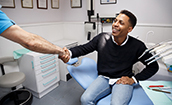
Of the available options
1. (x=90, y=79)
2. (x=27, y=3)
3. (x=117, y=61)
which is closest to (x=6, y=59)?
(x=27, y=3)

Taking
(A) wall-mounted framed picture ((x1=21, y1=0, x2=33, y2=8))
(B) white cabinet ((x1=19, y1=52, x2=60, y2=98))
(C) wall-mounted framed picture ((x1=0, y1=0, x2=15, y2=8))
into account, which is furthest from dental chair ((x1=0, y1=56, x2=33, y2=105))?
(A) wall-mounted framed picture ((x1=21, y1=0, x2=33, y2=8))

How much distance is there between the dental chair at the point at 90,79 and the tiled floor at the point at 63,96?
67 cm

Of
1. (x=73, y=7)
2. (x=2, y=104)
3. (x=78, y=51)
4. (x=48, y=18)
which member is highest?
(x=73, y=7)

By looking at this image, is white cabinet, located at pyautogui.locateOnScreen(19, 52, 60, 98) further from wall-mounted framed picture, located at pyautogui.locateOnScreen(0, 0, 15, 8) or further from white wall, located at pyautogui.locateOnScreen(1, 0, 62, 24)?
wall-mounted framed picture, located at pyautogui.locateOnScreen(0, 0, 15, 8)

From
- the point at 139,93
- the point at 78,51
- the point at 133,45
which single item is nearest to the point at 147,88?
the point at 139,93

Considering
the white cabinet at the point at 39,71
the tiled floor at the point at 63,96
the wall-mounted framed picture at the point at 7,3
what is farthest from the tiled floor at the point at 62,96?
the wall-mounted framed picture at the point at 7,3

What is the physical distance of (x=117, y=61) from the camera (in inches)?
56.1

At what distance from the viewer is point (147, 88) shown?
960 millimetres

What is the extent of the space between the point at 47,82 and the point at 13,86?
1.84ft

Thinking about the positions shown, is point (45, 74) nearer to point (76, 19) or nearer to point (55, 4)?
point (76, 19)

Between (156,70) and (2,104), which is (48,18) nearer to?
(2,104)

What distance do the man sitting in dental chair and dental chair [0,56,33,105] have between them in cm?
85

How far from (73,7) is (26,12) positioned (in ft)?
3.32

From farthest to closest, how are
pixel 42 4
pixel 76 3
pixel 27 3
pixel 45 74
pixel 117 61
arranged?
pixel 76 3 → pixel 42 4 → pixel 27 3 → pixel 45 74 → pixel 117 61
